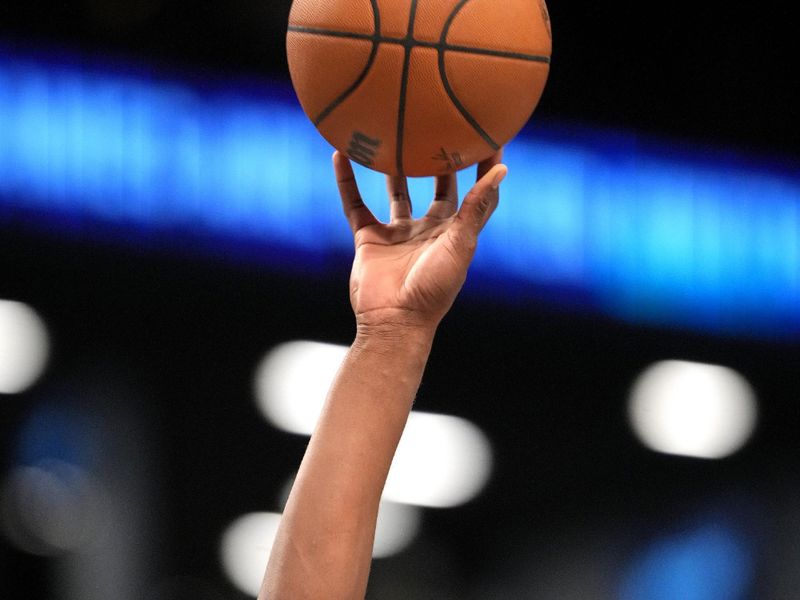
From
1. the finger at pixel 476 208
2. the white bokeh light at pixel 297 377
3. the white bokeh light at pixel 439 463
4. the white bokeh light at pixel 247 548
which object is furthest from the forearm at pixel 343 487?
the white bokeh light at pixel 297 377

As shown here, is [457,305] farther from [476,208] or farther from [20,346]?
[476,208]

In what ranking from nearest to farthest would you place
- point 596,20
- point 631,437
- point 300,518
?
point 300,518, point 631,437, point 596,20

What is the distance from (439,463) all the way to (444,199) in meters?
2.18

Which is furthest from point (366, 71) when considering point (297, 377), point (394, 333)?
point (297, 377)

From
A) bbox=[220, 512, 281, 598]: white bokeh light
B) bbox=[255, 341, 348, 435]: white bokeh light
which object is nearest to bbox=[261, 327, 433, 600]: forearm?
bbox=[220, 512, 281, 598]: white bokeh light

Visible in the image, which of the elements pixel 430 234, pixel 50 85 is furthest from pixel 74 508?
pixel 430 234

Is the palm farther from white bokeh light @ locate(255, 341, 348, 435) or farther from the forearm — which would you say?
white bokeh light @ locate(255, 341, 348, 435)

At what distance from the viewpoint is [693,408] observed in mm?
3918

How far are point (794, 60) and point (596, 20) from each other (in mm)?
706

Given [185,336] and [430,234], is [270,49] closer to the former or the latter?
[185,336]

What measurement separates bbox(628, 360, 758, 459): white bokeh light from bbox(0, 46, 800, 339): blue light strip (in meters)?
0.16

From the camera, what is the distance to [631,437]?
12.5 feet

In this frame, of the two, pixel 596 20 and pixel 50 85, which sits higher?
pixel 596 20

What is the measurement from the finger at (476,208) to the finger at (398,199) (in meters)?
0.17
